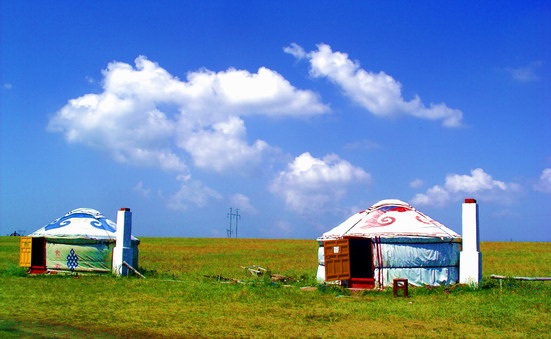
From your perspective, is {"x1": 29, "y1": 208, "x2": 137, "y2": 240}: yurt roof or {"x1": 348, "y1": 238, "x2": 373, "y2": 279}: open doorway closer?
{"x1": 348, "y1": 238, "x2": 373, "y2": 279}: open doorway

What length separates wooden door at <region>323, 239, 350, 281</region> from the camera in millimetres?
15500

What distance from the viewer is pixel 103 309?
38.2 ft

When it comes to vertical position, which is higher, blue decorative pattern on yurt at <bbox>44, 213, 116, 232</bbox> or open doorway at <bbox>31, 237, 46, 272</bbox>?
blue decorative pattern on yurt at <bbox>44, 213, 116, 232</bbox>

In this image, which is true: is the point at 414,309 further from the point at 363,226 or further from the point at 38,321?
the point at 38,321

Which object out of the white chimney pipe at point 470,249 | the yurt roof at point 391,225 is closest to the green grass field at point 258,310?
the white chimney pipe at point 470,249

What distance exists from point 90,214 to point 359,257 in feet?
34.0

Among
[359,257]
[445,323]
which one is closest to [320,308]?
[445,323]

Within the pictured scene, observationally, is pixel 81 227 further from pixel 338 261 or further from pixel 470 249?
pixel 470 249

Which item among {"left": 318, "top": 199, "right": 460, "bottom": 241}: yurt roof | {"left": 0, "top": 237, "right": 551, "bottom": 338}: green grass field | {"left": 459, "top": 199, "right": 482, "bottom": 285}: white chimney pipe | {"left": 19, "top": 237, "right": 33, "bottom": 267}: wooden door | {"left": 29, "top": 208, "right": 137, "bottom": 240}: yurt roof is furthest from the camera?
{"left": 19, "top": 237, "right": 33, "bottom": 267}: wooden door

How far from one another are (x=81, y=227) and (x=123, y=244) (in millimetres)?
2280

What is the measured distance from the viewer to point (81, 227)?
65.6ft

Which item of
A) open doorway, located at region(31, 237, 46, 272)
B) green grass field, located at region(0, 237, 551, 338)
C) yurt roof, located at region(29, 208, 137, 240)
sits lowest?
green grass field, located at region(0, 237, 551, 338)

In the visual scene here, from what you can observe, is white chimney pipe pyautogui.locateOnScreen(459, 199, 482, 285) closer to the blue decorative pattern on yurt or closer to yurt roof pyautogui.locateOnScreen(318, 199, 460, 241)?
yurt roof pyautogui.locateOnScreen(318, 199, 460, 241)

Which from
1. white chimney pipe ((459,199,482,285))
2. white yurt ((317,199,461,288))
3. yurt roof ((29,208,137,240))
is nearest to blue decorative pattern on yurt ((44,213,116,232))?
yurt roof ((29,208,137,240))
